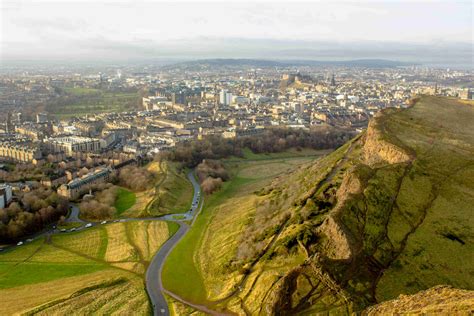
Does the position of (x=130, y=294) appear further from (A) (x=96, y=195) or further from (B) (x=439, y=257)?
(A) (x=96, y=195)

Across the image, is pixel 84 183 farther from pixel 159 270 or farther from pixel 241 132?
pixel 241 132

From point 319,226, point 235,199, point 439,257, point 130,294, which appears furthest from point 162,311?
point 235,199

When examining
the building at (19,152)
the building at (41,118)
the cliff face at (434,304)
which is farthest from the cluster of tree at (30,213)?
the building at (41,118)

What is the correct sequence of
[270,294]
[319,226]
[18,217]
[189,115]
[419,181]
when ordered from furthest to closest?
[189,115] → [18,217] → [419,181] → [319,226] → [270,294]

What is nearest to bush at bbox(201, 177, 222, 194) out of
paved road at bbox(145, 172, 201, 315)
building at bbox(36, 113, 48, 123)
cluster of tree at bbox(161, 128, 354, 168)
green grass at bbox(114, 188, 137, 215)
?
paved road at bbox(145, 172, 201, 315)

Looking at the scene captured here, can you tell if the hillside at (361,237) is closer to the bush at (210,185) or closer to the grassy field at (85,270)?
the grassy field at (85,270)

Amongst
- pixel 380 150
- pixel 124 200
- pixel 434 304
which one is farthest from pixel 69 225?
pixel 434 304
